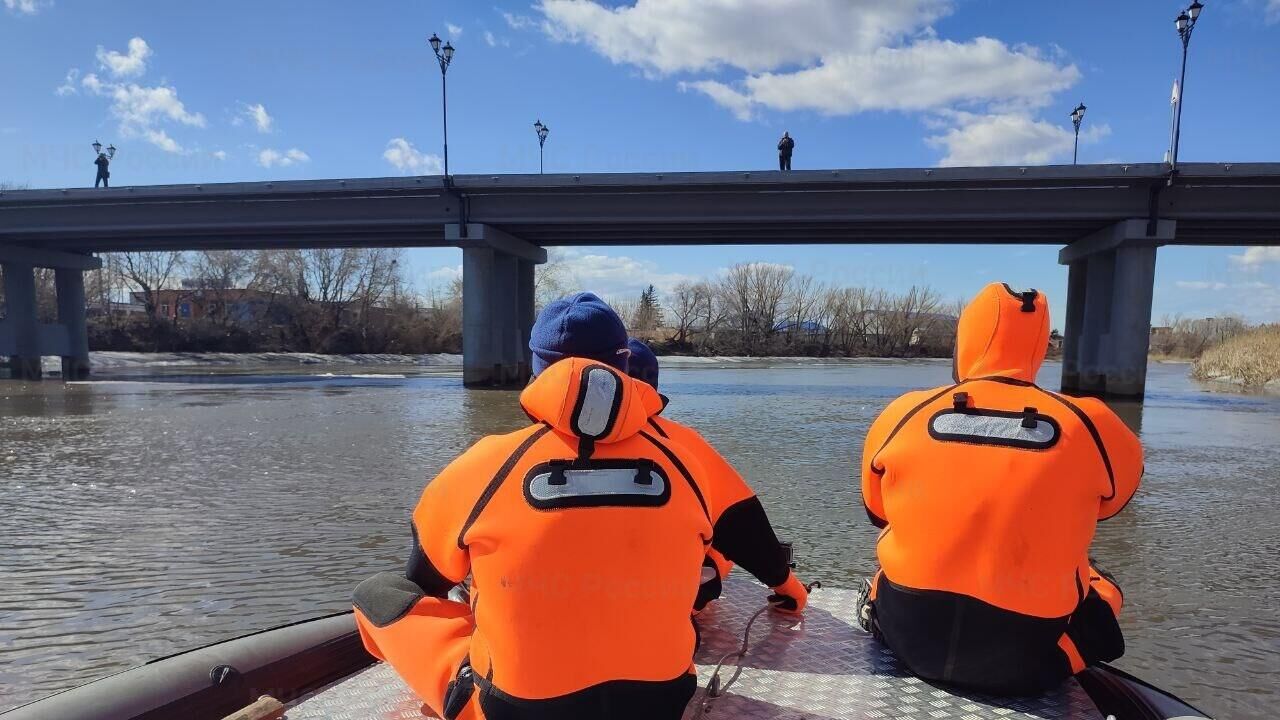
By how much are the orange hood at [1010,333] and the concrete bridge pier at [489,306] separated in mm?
23920

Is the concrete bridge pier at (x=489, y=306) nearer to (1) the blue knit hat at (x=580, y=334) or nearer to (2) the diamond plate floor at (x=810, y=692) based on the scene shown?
(2) the diamond plate floor at (x=810, y=692)

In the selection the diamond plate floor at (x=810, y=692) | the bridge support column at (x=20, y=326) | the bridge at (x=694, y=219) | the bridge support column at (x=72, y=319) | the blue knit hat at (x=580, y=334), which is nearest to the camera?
the blue knit hat at (x=580, y=334)

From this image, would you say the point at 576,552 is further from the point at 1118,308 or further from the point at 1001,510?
the point at 1118,308

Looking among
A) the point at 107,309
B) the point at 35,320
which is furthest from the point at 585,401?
the point at 107,309

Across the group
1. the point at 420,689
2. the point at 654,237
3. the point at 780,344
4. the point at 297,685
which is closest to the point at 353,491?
the point at 297,685

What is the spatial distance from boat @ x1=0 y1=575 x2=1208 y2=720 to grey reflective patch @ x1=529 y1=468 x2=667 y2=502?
972 mm

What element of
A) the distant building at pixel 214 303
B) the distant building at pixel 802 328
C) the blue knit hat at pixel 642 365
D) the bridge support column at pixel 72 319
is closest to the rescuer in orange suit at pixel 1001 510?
the blue knit hat at pixel 642 365

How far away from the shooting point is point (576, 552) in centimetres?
159

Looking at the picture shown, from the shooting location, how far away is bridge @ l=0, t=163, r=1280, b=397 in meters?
21.1

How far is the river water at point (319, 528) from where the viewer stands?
12.3 feet

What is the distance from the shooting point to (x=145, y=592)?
4430 millimetres

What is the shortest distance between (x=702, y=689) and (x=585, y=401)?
1328mm

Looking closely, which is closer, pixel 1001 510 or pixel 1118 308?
pixel 1001 510

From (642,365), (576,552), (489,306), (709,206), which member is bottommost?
(576,552)
